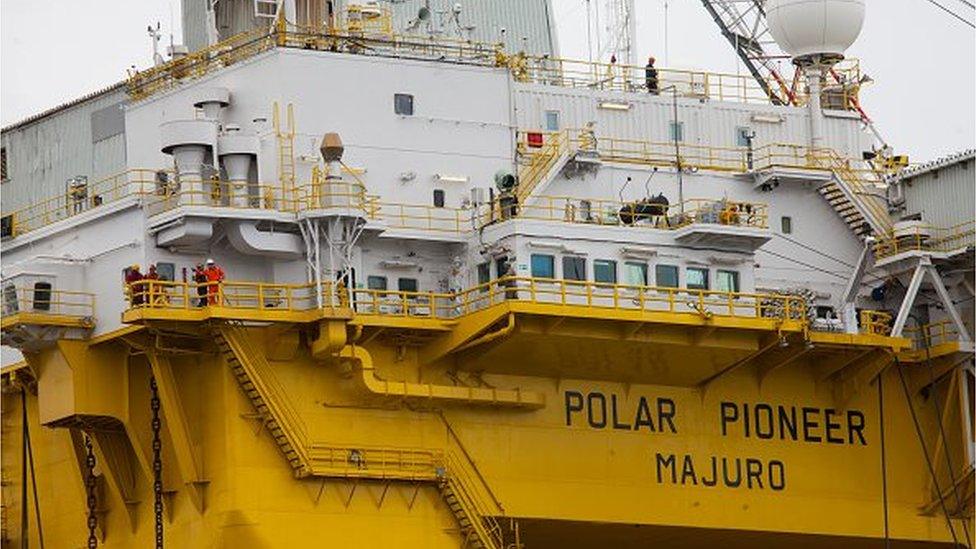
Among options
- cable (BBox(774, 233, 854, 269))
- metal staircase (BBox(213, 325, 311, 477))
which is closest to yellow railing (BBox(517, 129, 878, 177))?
cable (BBox(774, 233, 854, 269))

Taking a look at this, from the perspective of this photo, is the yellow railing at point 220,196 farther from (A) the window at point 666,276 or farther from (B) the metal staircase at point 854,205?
(B) the metal staircase at point 854,205

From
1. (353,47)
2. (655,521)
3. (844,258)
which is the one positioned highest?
(353,47)

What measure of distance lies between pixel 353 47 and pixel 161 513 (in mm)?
9664

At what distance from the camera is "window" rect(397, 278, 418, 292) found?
64938 millimetres

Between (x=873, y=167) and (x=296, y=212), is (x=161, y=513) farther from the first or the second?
(x=873, y=167)

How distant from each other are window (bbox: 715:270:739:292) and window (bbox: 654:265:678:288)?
916mm

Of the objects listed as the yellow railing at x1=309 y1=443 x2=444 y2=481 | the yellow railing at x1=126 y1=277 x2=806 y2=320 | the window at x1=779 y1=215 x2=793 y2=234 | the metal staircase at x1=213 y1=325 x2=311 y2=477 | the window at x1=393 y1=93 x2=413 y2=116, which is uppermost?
the window at x1=393 y1=93 x2=413 y2=116

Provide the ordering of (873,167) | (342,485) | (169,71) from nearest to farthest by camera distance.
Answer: (342,485)
(169,71)
(873,167)

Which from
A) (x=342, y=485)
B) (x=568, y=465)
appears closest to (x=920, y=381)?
(x=568, y=465)

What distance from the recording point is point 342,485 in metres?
62.7

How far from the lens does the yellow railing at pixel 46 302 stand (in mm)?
63656

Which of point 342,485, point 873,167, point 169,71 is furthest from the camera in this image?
point 873,167

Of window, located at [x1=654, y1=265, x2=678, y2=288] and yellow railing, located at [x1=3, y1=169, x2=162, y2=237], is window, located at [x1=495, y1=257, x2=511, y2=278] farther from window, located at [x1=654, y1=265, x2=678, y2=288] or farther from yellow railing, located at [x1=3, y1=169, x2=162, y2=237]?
yellow railing, located at [x1=3, y1=169, x2=162, y2=237]

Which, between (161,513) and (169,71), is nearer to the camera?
(161,513)
